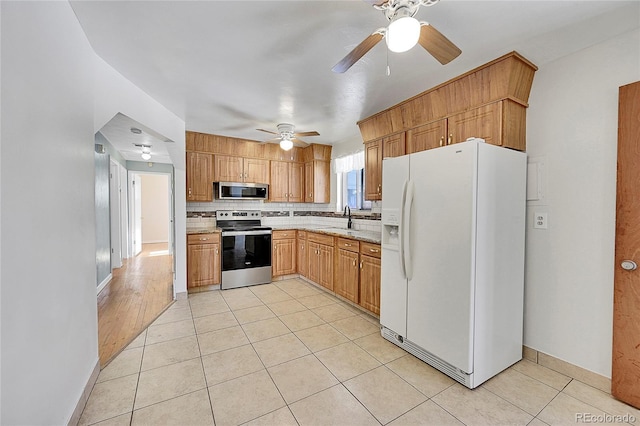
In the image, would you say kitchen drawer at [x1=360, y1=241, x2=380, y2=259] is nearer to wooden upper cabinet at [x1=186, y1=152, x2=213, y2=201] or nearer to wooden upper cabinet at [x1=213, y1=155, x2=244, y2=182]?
wooden upper cabinet at [x1=213, y1=155, x2=244, y2=182]

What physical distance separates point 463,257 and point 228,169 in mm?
3777

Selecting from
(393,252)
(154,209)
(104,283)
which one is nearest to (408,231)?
(393,252)

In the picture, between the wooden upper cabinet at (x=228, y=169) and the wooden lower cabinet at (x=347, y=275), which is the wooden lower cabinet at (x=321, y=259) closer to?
the wooden lower cabinet at (x=347, y=275)

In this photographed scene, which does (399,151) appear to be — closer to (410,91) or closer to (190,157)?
(410,91)

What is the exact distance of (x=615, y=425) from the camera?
5.22 feet

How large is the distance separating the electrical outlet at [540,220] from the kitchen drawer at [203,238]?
3.88 metres

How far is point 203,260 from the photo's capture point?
3.99 meters

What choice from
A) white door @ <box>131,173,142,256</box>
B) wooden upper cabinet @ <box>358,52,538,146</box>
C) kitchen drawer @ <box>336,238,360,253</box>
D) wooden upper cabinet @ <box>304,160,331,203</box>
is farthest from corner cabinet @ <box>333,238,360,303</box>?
white door @ <box>131,173,142,256</box>

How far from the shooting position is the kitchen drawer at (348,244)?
3318 millimetres

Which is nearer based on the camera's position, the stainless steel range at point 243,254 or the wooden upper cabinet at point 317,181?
the stainless steel range at point 243,254

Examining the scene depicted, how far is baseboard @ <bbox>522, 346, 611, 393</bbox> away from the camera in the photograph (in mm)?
1887

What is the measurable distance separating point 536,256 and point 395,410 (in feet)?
5.62

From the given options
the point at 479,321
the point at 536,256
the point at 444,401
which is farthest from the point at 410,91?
the point at 444,401

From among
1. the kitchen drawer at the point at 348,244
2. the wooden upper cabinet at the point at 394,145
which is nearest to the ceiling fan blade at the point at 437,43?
the wooden upper cabinet at the point at 394,145
